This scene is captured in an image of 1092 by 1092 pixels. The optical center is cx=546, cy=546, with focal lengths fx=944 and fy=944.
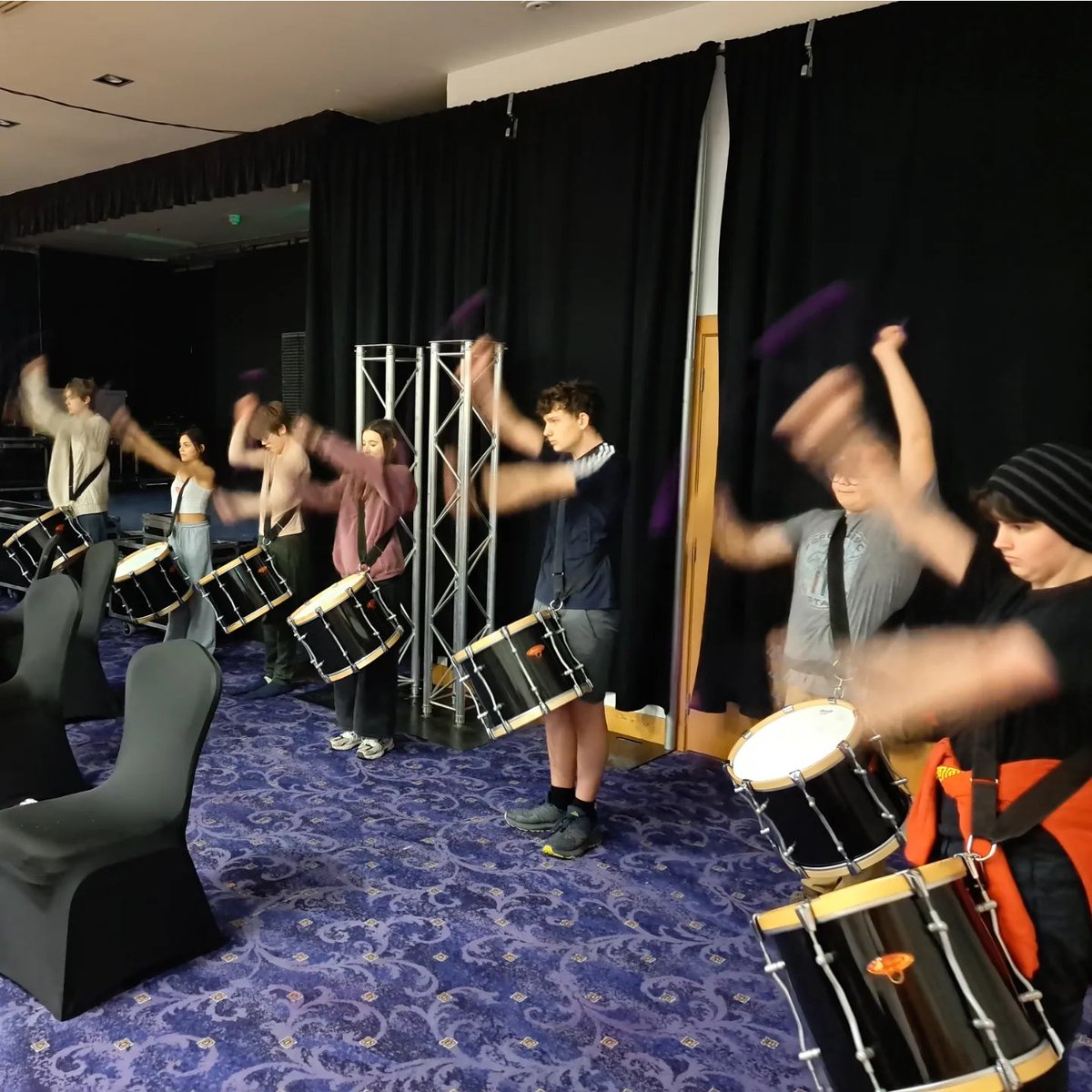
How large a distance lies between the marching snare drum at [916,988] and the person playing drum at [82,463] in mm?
5699

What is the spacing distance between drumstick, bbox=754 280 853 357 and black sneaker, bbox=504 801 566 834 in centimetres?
201

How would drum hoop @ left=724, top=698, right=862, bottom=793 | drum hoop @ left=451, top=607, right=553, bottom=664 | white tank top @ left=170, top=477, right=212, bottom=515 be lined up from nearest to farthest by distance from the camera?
drum hoop @ left=724, top=698, right=862, bottom=793, drum hoop @ left=451, top=607, right=553, bottom=664, white tank top @ left=170, top=477, right=212, bottom=515

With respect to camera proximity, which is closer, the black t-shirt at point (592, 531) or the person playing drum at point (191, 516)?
the black t-shirt at point (592, 531)

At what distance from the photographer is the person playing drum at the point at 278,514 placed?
4.95 m

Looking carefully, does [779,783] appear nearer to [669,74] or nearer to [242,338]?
[669,74]

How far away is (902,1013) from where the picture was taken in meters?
1.47

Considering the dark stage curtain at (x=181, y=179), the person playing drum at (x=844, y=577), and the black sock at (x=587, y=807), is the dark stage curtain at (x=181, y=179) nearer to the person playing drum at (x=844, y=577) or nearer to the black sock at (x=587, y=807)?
the person playing drum at (x=844, y=577)

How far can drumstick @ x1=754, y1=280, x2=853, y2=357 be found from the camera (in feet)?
12.1

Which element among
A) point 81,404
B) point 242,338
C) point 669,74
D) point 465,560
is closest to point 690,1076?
point 465,560

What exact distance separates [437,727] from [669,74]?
10.4 ft

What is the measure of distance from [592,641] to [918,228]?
1975 millimetres

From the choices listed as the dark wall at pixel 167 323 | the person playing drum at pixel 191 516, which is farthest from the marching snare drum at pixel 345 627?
the dark wall at pixel 167 323

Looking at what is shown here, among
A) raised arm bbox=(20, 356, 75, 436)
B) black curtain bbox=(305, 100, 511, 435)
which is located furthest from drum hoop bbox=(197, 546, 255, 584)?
raised arm bbox=(20, 356, 75, 436)

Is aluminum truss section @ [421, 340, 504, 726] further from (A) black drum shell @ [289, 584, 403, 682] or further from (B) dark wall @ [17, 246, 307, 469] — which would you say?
(B) dark wall @ [17, 246, 307, 469]
